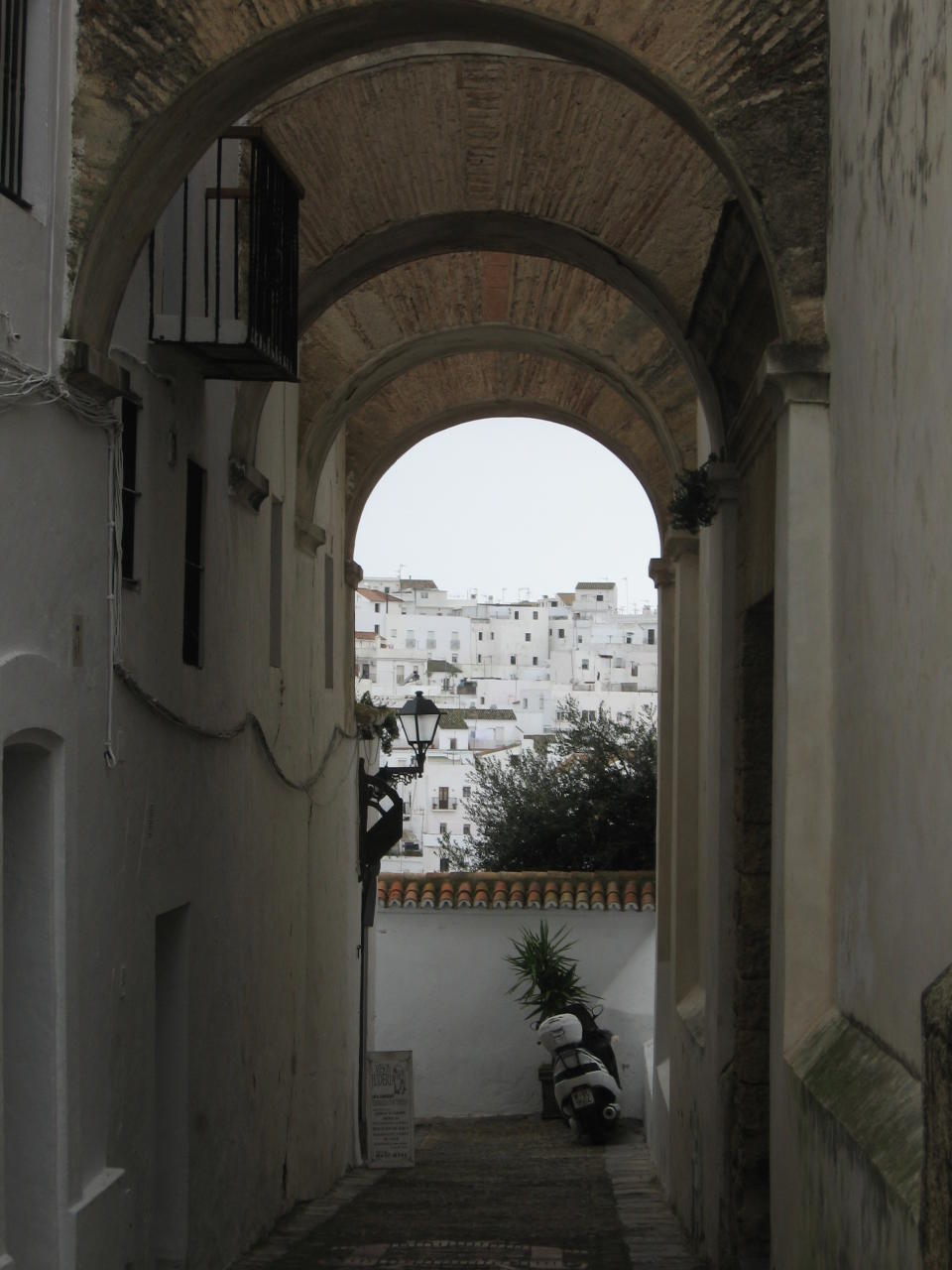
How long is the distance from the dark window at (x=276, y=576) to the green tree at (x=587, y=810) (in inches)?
440

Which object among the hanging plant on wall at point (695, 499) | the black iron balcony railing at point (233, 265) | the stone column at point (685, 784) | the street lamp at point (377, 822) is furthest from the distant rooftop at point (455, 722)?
the black iron balcony railing at point (233, 265)

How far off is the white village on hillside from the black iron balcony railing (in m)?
53.2

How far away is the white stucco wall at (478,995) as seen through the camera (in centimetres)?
1889

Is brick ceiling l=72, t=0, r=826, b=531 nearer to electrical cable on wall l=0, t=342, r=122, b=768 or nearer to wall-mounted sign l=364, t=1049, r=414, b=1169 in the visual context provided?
electrical cable on wall l=0, t=342, r=122, b=768

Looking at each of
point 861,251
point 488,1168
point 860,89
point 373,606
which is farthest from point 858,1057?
point 373,606

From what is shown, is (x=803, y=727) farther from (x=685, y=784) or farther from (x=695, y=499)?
(x=685, y=784)

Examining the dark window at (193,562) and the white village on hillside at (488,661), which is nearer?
the dark window at (193,562)

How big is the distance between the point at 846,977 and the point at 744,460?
3.36 meters

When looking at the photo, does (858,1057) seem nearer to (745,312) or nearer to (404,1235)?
(745,312)

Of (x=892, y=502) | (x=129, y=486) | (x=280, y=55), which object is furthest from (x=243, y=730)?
(x=892, y=502)

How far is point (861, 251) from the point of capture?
17.2 feet

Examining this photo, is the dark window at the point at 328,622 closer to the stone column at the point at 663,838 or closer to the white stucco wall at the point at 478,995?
the stone column at the point at 663,838

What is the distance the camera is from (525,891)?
63.7ft

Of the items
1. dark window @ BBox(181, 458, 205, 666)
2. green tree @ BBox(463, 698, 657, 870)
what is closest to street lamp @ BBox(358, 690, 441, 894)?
dark window @ BBox(181, 458, 205, 666)
